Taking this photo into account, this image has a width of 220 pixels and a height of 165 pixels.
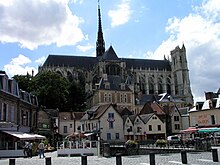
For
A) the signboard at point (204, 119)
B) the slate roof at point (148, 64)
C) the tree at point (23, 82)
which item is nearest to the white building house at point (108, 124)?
the signboard at point (204, 119)

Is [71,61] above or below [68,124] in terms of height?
above

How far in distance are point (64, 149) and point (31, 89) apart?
47.2 metres

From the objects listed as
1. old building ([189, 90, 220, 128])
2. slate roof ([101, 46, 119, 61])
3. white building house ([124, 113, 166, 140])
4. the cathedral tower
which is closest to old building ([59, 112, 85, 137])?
white building house ([124, 113, 166, 140])

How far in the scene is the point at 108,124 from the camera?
161 ft

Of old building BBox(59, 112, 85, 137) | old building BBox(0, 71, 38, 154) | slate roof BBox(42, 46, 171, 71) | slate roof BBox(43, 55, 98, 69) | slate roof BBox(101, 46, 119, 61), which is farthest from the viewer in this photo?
slate roof BBox(43, 55, 98, 69)

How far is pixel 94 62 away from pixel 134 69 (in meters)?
16.4

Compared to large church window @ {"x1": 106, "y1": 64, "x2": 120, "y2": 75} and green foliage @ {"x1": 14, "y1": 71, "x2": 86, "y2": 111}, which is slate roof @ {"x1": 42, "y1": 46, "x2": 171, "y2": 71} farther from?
green foliage @ {"x1": 14, "y1": 71, "x2": 86, "y2": 111}

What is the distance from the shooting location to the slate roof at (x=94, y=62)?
364ft

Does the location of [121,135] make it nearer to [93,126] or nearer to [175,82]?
[93,126]

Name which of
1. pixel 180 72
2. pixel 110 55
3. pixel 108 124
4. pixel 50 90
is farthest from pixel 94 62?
pixel 108 124

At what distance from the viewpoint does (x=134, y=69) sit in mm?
125625

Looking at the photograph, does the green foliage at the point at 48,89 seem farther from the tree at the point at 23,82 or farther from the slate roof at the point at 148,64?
the slate roof at the point at 148,64

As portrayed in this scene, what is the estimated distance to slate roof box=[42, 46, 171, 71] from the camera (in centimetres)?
11106

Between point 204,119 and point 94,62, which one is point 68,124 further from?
point 94,62
